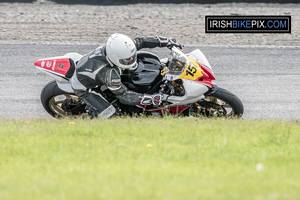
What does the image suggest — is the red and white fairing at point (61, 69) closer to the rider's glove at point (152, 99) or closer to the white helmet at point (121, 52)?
the white helmet at point (121, 52)

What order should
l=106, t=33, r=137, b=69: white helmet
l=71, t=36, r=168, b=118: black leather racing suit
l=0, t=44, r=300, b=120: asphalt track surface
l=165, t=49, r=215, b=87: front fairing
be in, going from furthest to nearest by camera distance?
l=0, t=44, r=300, b=120: asphalt track surface → l=165, t=49, r=215, b=87: front fairing → l=71, t=36, r=168, b=118: black leather racing suit → l=106, t=33, r=137, b=69: white helmet

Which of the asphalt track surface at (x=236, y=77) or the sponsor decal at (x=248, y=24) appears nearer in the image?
the asphalt track surface at (x=236, y=77)

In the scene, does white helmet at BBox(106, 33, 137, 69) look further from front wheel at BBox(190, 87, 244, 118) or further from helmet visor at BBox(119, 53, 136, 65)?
front wheel at BBox(190, 87, 244, 118)

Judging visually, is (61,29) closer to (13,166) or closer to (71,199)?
(13,166)

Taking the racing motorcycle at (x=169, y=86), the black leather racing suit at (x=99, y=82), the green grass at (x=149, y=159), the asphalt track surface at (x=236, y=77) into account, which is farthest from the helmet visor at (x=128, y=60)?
the asphalt track surface at (x=236, y=77)

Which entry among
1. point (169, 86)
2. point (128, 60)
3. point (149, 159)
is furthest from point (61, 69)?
point (149, 159)

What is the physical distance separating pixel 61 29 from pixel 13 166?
8.87 metres

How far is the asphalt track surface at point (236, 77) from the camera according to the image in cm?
929

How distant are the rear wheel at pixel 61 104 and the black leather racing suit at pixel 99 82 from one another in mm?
417

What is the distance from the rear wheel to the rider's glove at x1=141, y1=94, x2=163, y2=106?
41.8 inches

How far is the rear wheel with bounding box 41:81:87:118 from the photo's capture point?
323 inches

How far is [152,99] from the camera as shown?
7.73m

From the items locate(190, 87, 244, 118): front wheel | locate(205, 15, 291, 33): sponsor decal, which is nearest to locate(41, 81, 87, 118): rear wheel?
locate(190, 87, 244, 118): front wheel

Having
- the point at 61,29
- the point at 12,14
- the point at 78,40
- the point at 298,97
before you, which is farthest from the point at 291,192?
the point at 12,14
